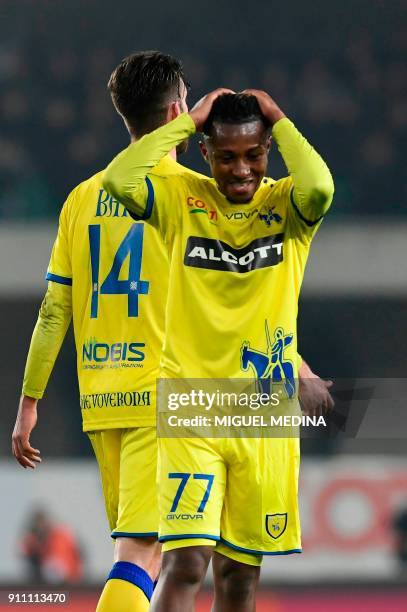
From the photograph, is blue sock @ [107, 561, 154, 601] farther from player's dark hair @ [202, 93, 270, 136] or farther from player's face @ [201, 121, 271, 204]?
player's dark hair @ [202, 93, 270, 136]

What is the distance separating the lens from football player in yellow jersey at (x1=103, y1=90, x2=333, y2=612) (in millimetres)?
3213

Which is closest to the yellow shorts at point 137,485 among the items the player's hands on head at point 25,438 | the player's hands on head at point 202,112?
the player's hands on head at point 25,438

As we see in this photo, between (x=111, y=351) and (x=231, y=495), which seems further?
(x=111, y=351)

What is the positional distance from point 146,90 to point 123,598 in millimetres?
1495

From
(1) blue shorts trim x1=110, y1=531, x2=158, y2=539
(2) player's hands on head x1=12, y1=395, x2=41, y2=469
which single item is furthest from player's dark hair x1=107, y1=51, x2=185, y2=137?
(1) blue shorts trim x1=110, y1=531, x2=158, y2=539

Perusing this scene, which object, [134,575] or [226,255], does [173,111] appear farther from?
[134,575]

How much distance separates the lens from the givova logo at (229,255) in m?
3.26

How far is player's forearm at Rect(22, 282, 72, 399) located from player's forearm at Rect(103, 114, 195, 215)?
0.74 meters

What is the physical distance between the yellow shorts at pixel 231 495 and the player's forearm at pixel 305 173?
60cm

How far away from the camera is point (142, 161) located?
3254 millimetres

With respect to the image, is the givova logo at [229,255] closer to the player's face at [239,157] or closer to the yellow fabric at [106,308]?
the player's face at [239,157]

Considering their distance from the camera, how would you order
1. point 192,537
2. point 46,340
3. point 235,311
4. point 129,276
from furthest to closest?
1. point 46,340
2. point 129,276
3. point 235,311
4. point 192,537

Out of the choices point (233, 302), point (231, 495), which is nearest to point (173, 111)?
point (233, 302)

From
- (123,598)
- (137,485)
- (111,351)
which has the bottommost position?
(123,598)
